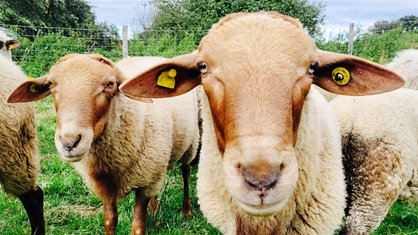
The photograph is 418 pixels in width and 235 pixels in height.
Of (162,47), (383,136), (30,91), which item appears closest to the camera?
(383,136)

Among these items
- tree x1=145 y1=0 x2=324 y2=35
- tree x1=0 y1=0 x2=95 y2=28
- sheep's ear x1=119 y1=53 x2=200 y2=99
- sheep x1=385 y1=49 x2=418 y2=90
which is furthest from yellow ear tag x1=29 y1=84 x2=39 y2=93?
tree x1=0 y1=0 x2=95 y2=28

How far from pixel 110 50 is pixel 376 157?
40.6 feet

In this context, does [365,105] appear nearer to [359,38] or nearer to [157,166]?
[157,166]

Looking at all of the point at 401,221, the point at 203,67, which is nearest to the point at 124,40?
the point at 401,221

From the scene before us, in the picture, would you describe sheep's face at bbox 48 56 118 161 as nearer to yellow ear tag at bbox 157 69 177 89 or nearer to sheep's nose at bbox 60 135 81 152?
sheep's nose at bbox 60 135 81 152

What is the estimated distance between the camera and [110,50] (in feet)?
47.1

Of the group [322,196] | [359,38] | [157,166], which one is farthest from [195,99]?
[359,38]

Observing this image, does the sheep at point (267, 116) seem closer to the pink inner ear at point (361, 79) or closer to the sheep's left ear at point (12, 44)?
the pink inner ear at point (361, 79)

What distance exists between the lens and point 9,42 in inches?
350

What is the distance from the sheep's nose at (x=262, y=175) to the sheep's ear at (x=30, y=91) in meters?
2.28

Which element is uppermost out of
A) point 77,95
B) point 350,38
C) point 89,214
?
point 77,95

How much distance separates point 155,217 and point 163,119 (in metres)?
0.96

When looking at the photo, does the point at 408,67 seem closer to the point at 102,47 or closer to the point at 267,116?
the point at 267,116

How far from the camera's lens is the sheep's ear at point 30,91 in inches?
128
